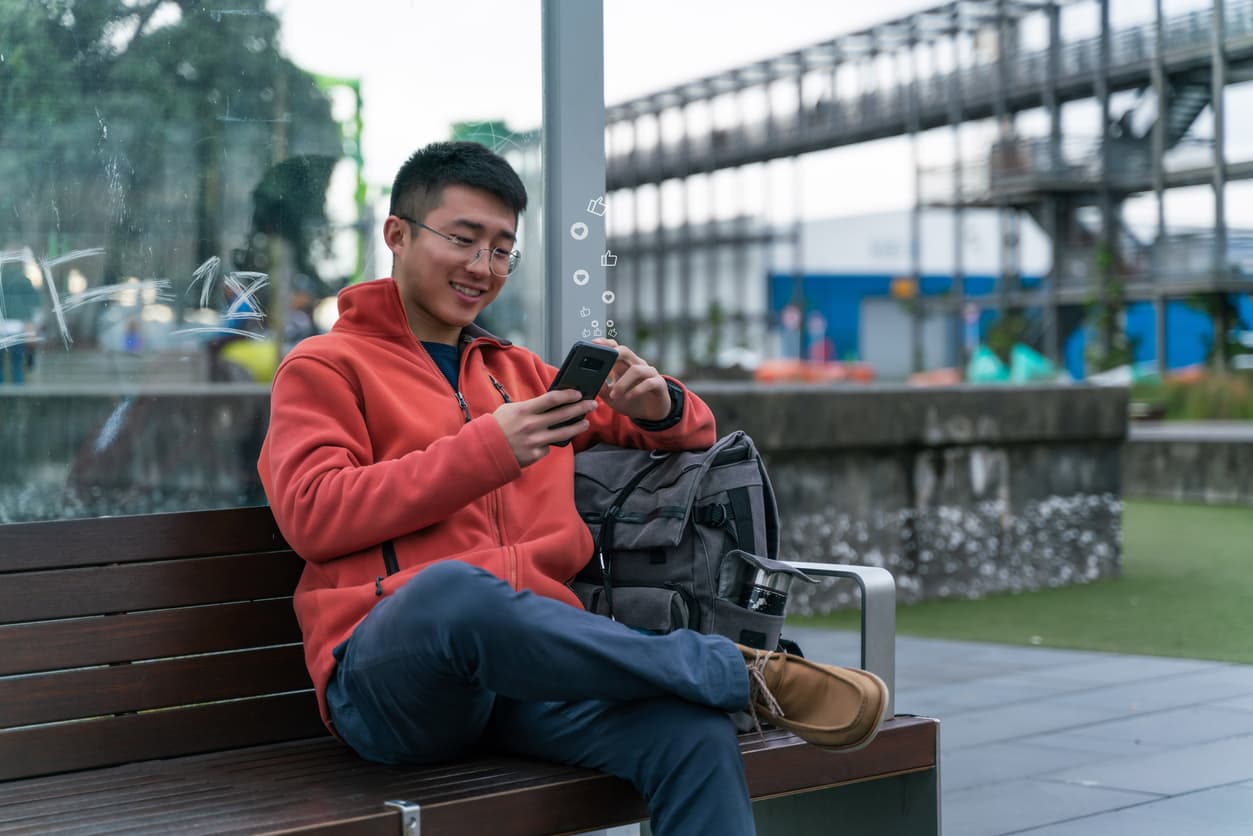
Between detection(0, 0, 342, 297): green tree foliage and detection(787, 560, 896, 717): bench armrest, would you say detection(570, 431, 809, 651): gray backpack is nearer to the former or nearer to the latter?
detection(787, 560, 896, 717): bench armrest

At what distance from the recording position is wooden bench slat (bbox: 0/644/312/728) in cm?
288

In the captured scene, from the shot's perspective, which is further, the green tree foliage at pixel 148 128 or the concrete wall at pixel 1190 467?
the concrete wall at pixel 1190 467

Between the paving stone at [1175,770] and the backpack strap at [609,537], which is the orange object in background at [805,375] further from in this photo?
the backpack strap at [609,537]

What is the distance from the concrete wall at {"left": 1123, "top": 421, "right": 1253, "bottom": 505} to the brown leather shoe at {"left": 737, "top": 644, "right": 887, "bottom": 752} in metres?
12.7

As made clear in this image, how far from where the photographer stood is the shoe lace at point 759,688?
268cm

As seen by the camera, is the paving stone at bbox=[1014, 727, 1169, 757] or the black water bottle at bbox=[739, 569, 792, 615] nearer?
the black water bottle at bbox=[739, 569, 792, 615]

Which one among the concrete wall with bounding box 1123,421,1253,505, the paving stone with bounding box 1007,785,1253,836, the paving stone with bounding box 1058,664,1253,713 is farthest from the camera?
the concrete wall with bounding box 1123,421,1253,505

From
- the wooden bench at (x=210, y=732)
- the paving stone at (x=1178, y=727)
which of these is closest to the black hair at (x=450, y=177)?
the wooden bench at (x=210, y=732)

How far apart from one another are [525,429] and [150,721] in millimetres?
934

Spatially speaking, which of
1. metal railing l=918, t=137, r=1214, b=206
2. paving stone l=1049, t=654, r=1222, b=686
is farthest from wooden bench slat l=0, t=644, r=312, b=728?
metal railing l=918, t=137, r=1214, b=206

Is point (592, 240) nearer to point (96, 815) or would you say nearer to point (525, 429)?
point (525, 429)

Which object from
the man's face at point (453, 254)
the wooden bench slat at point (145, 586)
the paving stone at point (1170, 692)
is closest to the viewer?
the wooden bench slat at point (145, 586)

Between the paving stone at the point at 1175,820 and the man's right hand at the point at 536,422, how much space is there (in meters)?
1.96

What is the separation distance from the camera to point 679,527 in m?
3.11
